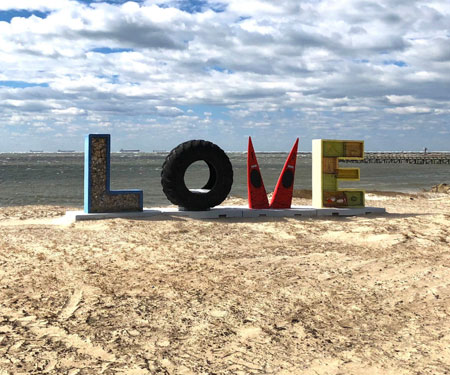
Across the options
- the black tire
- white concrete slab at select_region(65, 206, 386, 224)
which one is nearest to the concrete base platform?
white concrete slab at select_region(65, 206, 386, 224)

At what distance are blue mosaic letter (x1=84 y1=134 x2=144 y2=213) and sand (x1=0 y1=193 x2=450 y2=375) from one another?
76.6 inches

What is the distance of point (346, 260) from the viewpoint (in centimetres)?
740

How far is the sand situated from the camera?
4.00 meters

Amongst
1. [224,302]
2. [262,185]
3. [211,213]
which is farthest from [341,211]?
[224,302]

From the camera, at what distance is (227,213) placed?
12.0 metres

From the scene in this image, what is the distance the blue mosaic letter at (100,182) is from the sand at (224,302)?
1945 mm

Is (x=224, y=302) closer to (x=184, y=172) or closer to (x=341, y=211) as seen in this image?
(x=184, y=172)

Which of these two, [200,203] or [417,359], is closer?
[417,359]

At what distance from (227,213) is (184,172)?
1.51 metres

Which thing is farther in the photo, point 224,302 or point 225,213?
point 225,213

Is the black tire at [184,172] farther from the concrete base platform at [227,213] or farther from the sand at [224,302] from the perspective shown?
the sand at [224,302]

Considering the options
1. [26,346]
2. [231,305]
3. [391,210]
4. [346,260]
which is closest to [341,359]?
[231,305]

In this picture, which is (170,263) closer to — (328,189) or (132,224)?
(132,224)

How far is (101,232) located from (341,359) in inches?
262
